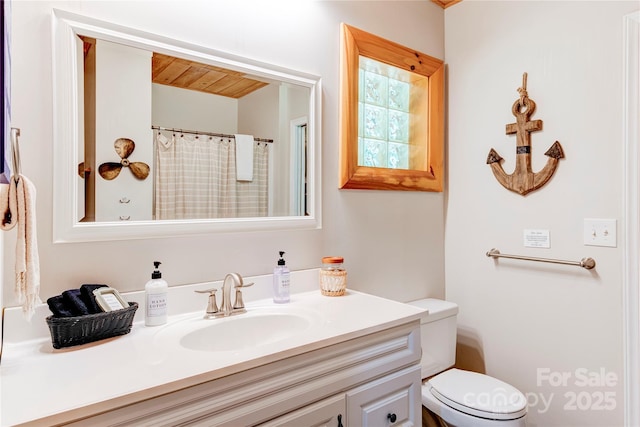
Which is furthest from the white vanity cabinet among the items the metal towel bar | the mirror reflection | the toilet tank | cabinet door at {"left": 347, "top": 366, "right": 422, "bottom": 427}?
Result: the metal towel bar

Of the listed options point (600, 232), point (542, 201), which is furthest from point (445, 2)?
point (600, 232)

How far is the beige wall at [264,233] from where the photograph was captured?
108 centimetres

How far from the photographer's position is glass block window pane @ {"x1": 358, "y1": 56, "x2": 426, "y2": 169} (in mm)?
1874

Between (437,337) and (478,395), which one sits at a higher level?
(437,337)

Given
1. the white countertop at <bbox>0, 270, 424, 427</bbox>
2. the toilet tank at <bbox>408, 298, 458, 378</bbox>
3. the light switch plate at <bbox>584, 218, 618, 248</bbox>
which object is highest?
the light switch plate at <bbox>584, 218, 618, 248</bbox>

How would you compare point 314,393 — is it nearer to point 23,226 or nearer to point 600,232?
point 23,226

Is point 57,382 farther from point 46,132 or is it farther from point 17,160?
point 46,132

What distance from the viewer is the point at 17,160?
0.85m

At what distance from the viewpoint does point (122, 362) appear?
2.95 feet

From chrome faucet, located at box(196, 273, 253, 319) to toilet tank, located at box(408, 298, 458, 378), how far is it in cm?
A: 94

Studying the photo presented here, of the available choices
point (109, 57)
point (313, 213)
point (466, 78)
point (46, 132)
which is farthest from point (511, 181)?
point (46, 132)

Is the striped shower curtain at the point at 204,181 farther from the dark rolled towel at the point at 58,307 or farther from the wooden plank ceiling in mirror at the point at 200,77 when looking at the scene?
the dark rolled towel at the point at 58,307

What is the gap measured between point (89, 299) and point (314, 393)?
2.30 ft

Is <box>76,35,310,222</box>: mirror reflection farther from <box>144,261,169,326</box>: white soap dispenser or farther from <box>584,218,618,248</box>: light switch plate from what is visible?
<box>584,218,618,248</box>: light switch plate
